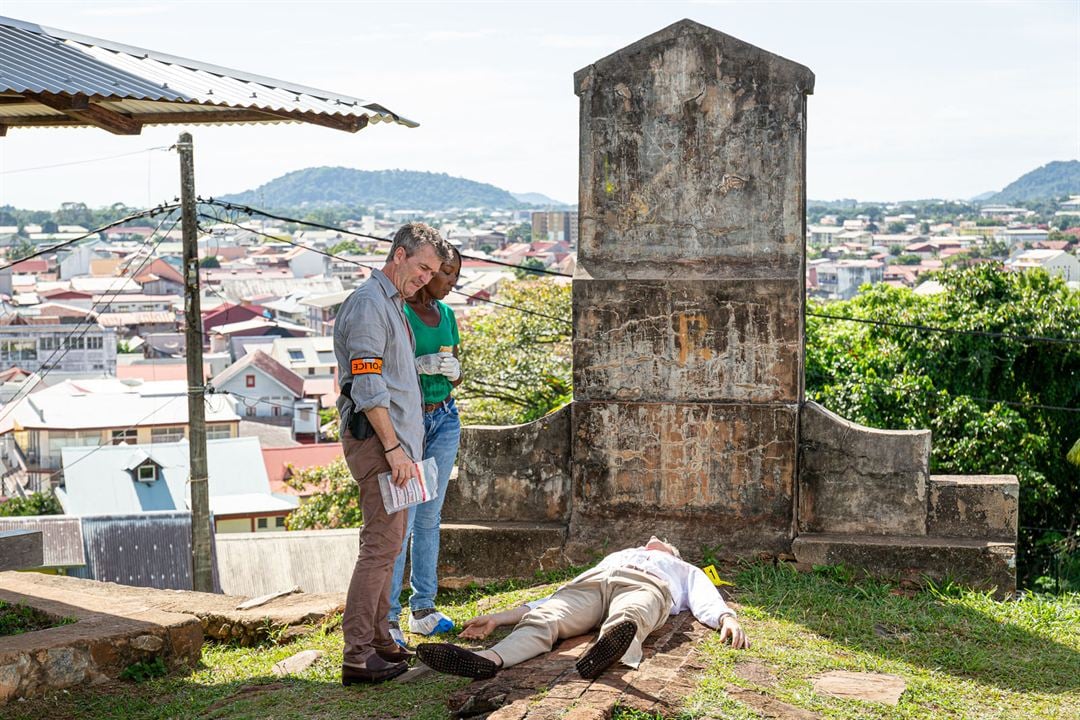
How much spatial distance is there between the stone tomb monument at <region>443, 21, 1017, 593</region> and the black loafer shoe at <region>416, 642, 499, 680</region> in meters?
1.87

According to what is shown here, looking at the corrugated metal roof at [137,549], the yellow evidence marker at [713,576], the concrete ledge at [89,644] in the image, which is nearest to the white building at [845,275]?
the corrugated metal roof at [137,549]

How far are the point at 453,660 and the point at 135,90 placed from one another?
2.30 m

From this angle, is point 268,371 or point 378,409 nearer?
point 378,409

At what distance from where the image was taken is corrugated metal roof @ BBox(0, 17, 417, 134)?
426 centimetres

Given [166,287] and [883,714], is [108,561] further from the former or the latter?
[166,287]

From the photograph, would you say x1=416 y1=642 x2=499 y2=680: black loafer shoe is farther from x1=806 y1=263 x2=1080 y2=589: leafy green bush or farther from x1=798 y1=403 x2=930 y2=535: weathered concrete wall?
x1=806 y1=263 x2=1080 y2=589: leafy green bush

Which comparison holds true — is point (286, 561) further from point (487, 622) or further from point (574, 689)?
point (574, 689)

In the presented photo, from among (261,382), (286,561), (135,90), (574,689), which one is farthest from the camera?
(261,382)

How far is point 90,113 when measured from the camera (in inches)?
195

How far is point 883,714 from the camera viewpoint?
3.98 metres

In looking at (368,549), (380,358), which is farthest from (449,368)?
(368,549)

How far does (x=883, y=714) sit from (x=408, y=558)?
9.28 feet

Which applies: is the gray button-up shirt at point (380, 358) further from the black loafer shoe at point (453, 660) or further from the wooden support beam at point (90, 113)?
the wooden support beam at point (90, 113)

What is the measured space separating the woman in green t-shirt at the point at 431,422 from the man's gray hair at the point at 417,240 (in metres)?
0.16
